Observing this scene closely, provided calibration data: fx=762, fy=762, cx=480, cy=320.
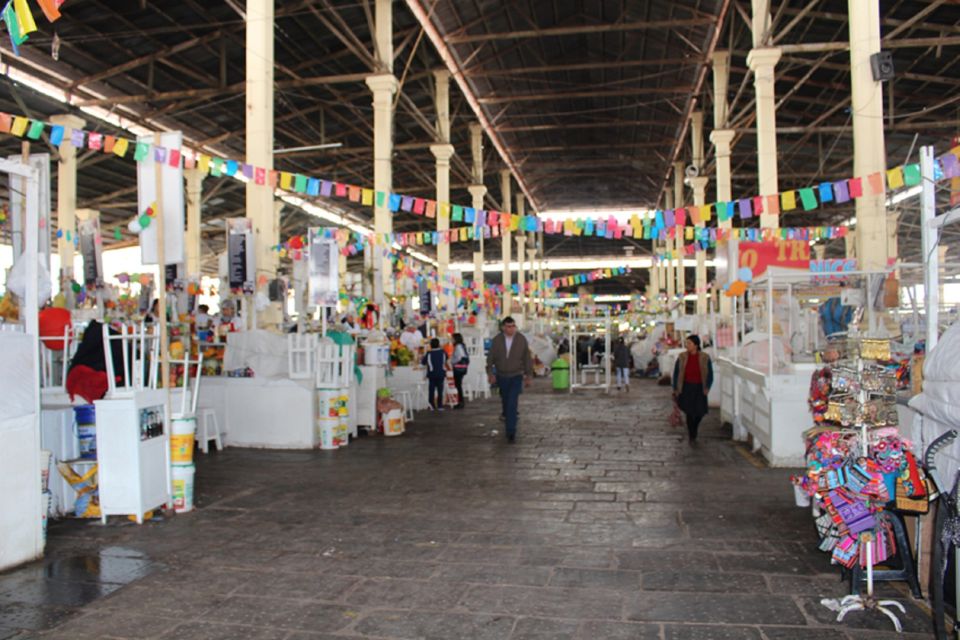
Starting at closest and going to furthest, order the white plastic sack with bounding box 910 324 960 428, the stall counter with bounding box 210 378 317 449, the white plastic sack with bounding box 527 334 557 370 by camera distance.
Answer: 1. the white plastic sack with bounding box 910 324 960 428
2. the stall counter with bounding box 210 378 317 449
3. the white plastic sack with bounding box 527 334 557 370

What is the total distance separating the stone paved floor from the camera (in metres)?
3.35

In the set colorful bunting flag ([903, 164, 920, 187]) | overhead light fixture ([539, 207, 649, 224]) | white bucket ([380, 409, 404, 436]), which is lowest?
white bucket ([380, 409, 404, 436])

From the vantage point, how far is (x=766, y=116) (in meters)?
13.9

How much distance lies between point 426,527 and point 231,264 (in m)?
6.34

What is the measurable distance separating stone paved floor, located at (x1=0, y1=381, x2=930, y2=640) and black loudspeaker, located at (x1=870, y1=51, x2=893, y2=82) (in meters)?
5.88

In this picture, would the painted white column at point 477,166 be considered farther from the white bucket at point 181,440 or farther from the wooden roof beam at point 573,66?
the white bucket at point 181,440

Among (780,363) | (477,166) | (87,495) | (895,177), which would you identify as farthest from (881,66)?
(477,166)

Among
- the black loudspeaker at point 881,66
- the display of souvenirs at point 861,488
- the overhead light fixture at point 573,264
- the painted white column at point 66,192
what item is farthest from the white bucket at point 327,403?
the overhead light fixture at point 573,264

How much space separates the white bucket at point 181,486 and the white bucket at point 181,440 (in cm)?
A: 4

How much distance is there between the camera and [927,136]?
19.9m

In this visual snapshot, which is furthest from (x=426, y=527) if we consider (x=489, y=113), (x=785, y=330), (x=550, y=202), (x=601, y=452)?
(x=550, y=202)

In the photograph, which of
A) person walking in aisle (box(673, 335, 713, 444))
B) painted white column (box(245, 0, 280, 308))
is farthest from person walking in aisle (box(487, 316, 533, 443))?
painted white column (box(245, 0, 280, 308))

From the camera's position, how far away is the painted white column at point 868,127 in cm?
1007

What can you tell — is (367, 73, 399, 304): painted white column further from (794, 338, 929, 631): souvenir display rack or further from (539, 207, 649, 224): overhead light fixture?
(539, 207, 649, 224): overhead light fixture
